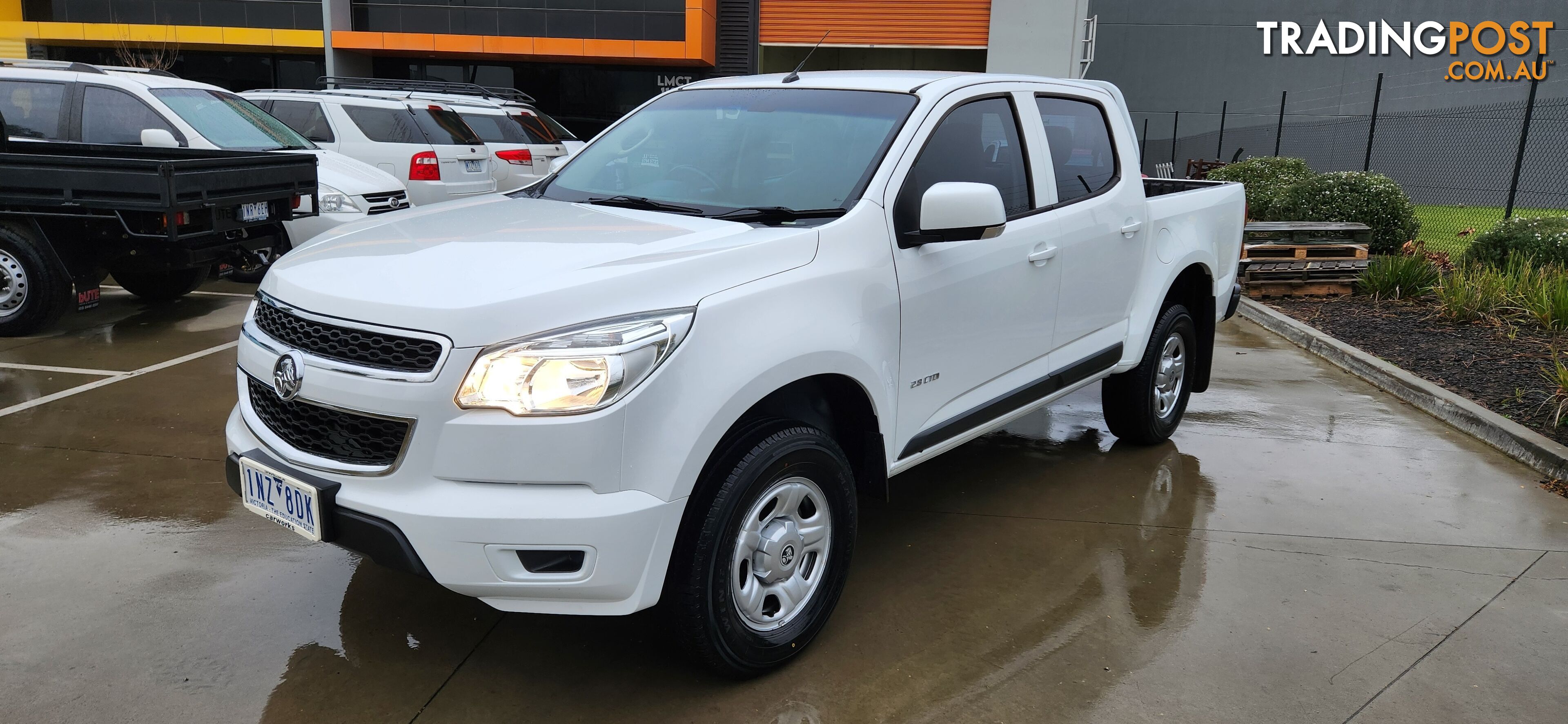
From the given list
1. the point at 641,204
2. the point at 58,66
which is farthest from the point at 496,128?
the point at 641,204

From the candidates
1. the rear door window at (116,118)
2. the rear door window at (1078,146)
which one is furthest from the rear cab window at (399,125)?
the rear door window at (1078,146)

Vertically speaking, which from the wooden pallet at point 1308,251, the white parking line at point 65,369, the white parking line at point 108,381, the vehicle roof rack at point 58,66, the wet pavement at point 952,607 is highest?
the vehicle roof rack at point 58,66

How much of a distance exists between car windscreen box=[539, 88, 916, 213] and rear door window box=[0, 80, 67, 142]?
622cm

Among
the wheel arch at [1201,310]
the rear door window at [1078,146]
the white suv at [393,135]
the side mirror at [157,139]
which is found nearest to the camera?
the rear door window at [1078,146]

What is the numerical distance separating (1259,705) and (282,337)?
308 cm

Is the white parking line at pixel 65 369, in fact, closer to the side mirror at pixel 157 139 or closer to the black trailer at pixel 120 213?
the black trailer at pixel 120 213

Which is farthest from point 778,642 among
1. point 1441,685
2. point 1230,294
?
point 1230,294

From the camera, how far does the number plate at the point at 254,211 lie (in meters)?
7.41

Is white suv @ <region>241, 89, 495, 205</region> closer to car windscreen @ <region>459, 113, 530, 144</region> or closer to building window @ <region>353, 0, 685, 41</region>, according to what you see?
car windscreen @ <region>459, 113, 530, 144</region>

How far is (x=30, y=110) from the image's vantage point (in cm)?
816

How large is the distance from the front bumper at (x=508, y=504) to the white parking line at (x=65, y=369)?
486 cm

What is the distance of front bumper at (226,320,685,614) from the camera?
2.59 meters

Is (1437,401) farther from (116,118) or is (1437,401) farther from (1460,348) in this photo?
(116,118)

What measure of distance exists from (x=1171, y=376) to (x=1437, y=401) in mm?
2058
